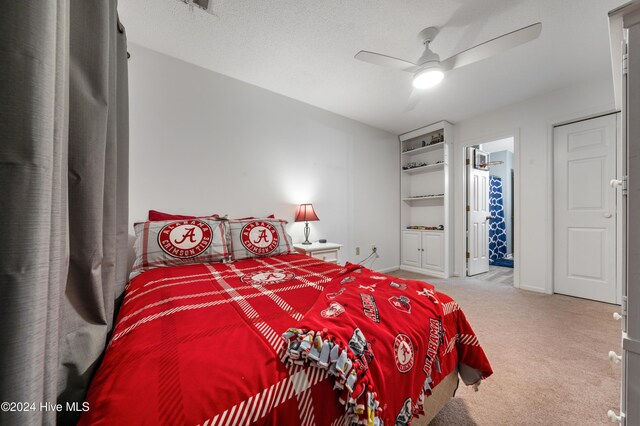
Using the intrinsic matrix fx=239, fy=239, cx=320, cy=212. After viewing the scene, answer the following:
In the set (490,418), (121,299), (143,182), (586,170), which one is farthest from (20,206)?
(586,170)

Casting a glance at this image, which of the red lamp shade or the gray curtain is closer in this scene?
the gray curtain

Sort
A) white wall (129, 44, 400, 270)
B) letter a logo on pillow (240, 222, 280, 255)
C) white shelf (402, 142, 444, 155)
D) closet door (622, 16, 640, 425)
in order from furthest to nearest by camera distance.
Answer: white shelf (402, 142, 444, 155), white wall (129, 44, 400, 270), letter a logo on pillow (240, 222, 280, 255), closet door (622, 16, 640, 425)

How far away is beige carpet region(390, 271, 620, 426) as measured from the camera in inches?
47.6

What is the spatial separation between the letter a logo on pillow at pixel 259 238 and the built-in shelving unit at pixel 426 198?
2.77 m

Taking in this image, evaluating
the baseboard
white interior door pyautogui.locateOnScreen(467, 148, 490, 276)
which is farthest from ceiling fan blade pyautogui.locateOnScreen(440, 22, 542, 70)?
the baseboard

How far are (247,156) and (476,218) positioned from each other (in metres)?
3.68

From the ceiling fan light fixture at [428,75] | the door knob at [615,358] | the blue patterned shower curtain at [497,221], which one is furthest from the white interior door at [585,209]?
the door knob at [615,358]

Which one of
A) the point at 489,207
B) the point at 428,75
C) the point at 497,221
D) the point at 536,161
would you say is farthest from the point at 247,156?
the point at 497,221

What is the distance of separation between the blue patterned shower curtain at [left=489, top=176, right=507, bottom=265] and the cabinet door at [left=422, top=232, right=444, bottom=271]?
2.26 m

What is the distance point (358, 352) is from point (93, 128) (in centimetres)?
102

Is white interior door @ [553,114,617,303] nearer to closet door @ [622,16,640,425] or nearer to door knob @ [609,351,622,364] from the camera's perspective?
door knob @ [609,351,622,364]

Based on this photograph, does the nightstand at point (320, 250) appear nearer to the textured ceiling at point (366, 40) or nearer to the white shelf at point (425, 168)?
the textured ceiling at point (366, 40)

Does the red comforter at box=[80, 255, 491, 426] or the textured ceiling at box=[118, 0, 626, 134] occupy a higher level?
the textured ceiling at box=[118, 0, 626, 134]

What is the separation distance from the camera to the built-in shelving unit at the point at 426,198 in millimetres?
3730
